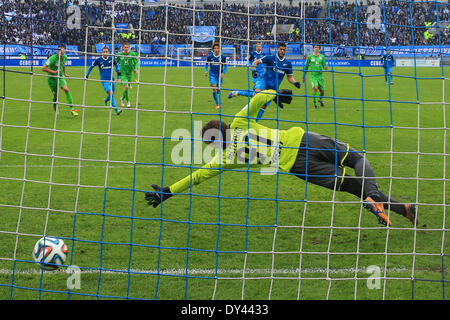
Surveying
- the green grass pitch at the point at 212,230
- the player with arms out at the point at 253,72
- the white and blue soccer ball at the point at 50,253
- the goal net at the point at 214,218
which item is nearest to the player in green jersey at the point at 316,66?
the player with arms out at the point at 253,72

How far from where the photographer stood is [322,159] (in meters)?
6.26

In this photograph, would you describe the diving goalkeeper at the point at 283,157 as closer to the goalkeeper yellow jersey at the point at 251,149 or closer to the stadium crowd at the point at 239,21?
the goalkeeper yellow jersey at the point at 251,149

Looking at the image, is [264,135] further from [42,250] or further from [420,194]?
[420,194]

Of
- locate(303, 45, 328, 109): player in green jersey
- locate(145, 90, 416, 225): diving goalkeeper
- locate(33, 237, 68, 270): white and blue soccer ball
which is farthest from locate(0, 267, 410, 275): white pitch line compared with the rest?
locate(303, 45, 328, 109): player in green jersey

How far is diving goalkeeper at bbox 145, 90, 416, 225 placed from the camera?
5762 mm

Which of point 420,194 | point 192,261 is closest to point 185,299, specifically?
point 192,261

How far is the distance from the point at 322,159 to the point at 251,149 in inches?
37.4

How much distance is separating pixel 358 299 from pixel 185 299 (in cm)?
169

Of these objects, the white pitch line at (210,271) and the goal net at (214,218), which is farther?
the white pitch line at (210,271)

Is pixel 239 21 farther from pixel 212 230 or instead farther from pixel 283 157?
pixel 283 157

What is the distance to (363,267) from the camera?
5.62 meters

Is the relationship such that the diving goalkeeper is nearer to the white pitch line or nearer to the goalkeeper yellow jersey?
the goalkeeper yellow jersey

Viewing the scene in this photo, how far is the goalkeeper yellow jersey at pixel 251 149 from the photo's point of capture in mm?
5809

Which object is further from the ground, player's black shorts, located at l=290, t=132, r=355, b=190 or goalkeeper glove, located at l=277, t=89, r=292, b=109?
goalkeeper glove, located at l=277, t=89, r=292, b=109
